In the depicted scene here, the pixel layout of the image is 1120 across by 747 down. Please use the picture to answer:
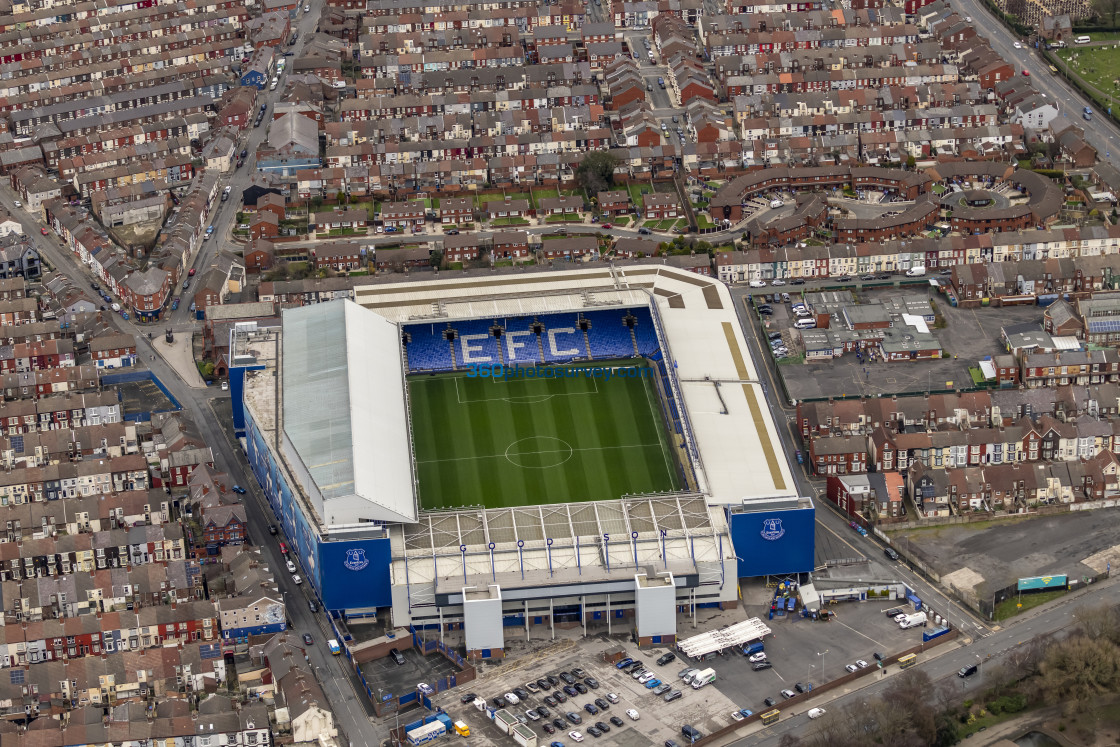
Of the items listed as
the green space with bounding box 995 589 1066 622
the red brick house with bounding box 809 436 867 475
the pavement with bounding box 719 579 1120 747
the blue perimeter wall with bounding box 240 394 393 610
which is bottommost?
the pavement with bounding box 719 579 1120 747

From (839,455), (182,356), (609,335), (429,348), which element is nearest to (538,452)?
(429,348)

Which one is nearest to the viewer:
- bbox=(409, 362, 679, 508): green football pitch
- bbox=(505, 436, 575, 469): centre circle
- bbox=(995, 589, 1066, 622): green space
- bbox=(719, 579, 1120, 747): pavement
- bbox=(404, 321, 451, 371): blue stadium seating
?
bbox=(719, 579, 1120, 747): pavement

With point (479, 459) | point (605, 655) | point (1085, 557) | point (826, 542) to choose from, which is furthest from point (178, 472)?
point (1085, 557)

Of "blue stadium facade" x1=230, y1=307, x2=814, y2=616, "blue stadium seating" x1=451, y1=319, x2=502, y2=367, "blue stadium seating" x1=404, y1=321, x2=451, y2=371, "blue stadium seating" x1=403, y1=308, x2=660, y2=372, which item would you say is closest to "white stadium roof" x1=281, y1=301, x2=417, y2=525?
"blue stadium facade" x1=230, y1=307, x2=814, y2=616

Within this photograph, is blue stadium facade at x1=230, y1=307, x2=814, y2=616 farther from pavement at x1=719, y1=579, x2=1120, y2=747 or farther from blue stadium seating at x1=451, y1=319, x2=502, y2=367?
pavement at x1=719, y1=579, x2=1120, y2=747

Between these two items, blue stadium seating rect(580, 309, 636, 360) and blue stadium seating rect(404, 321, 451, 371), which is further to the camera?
blue stadium seating rect(580, 309, 636, 360)

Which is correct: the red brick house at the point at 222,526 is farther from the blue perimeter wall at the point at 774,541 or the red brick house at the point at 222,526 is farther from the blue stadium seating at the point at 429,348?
the blue perimeter wall at the point at 774,541

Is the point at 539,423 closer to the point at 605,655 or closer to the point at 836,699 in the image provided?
the point at 605,655
